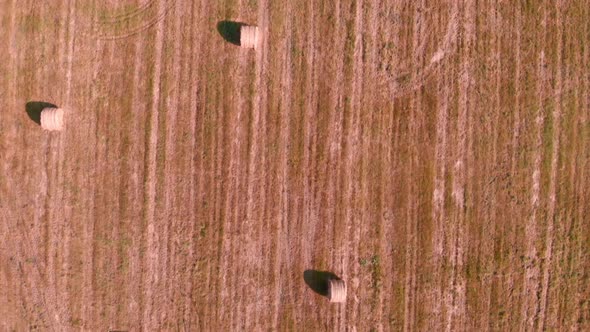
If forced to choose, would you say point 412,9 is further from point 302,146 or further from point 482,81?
point 302,146

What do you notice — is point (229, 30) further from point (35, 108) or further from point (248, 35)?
point (35, 108)

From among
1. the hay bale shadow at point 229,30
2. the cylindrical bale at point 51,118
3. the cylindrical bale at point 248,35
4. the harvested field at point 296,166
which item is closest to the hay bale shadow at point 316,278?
the harvested field at point 296,166

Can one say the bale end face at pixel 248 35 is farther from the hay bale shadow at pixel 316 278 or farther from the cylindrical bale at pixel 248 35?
the hay bale shadow at pixel 316 278

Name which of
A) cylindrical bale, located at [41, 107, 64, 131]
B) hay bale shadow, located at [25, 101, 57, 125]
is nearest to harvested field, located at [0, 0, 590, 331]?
hay bale shadow, located at [25, 101, 57, 125]

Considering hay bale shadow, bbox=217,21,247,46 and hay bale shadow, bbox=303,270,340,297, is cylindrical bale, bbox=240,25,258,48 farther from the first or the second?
hay bale shadow, bbox=303,270,340,297

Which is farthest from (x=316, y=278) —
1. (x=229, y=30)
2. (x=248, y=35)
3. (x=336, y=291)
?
(x=229, y=30)

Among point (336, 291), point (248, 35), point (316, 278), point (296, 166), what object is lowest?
point (336, 291)
